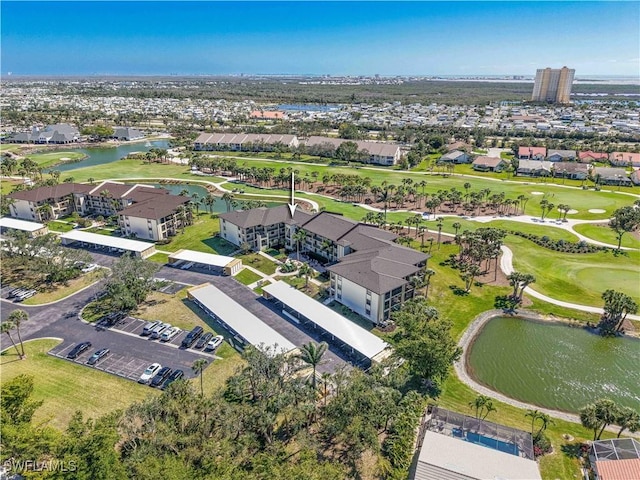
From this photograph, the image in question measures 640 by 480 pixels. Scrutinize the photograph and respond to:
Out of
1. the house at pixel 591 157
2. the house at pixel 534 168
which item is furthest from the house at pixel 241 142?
the house at pixel 591 157

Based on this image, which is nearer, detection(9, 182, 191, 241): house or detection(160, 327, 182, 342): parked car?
detection(160, 327, 182, 342): parked car

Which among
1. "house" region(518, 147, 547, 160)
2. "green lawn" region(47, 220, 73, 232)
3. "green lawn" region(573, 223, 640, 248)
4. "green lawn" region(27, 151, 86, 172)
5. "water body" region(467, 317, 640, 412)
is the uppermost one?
"house" region(518, 147, 547, 160)

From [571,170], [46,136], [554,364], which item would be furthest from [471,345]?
[46,136]

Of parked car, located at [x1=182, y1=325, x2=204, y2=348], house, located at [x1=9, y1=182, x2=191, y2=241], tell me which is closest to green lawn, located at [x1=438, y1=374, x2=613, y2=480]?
parked car, located at [x1=182, y1=325, x2=204, y2=348]

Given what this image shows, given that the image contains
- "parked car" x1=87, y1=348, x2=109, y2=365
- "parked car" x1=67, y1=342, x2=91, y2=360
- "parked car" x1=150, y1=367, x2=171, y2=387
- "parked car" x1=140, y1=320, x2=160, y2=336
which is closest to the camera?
"parked car" x1=150, y1=367, x2=171, y2=387

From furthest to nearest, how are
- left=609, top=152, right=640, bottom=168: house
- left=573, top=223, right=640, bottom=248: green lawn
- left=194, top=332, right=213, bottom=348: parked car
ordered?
left=609, top=152, right=640, bottom=168: house, left=573, top=223, right=640, bottom=248: green lawn, left=194, top=332, right=213, bottom=348: parked car

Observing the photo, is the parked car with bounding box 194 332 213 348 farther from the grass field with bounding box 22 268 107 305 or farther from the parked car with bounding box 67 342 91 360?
the grass field with bounding box 22 268 107 305

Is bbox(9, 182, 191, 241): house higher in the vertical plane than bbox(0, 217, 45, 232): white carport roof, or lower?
higher
